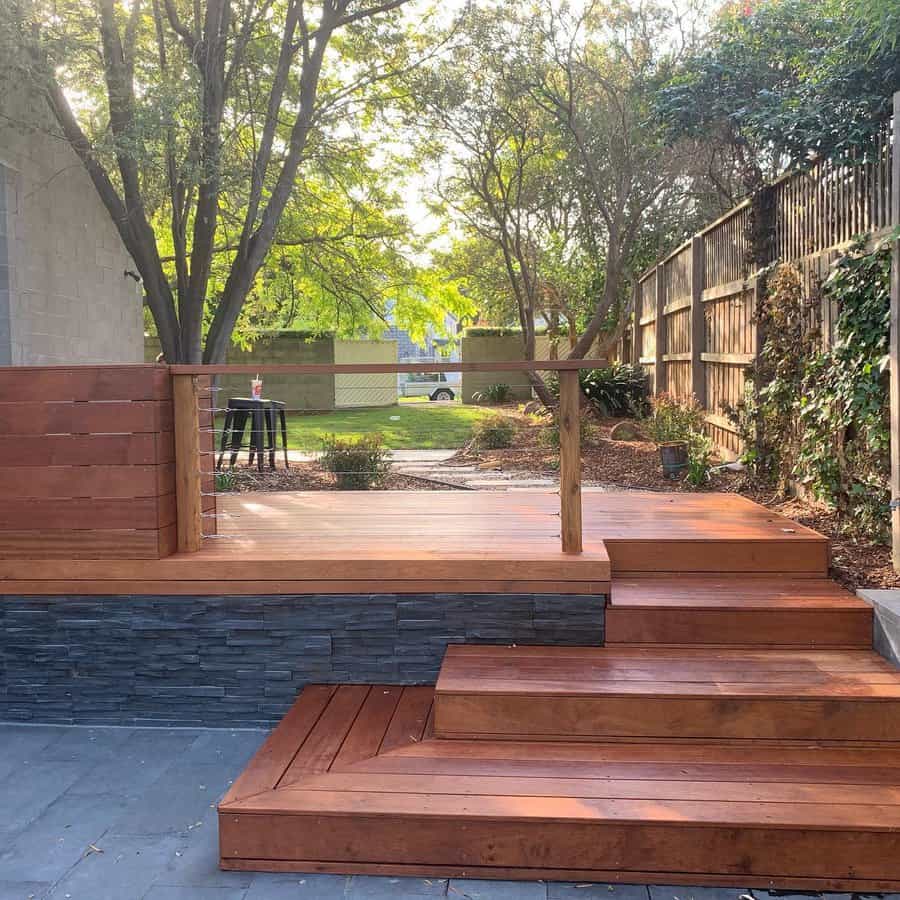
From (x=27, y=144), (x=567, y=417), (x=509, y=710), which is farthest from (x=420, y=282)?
(x=509, y=710)

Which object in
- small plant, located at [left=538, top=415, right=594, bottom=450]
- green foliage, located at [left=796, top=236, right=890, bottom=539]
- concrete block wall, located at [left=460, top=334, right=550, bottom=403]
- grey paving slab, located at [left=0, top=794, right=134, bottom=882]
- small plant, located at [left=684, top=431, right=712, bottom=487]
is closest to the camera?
grey paving slab, located at [left=0, top=794, right=134, bottom=882]

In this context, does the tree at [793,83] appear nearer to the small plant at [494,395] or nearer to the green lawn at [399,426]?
the green lawn at [399,426]

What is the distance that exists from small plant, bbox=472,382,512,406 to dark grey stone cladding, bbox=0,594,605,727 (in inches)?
532

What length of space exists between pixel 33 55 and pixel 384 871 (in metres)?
5.30

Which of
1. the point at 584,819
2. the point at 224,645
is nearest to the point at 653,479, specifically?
the point at 224,645

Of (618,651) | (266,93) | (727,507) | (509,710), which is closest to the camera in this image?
(509,710)

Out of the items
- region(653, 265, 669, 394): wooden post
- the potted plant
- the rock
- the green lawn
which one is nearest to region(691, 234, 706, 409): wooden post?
the potted plant

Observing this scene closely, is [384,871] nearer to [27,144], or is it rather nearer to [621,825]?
[621,825]

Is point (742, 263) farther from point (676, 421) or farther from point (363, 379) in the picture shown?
point (363, 379)

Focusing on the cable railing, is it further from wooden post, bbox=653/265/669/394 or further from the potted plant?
wooden post, bbox=653/265/669/394

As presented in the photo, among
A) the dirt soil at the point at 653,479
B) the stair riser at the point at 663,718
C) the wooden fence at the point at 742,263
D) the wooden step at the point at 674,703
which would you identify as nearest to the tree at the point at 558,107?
the wooden fence at the point at 742,263

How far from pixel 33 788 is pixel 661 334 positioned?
8.69 metres

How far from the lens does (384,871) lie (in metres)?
2.48

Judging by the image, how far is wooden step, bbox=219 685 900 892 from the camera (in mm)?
2381
